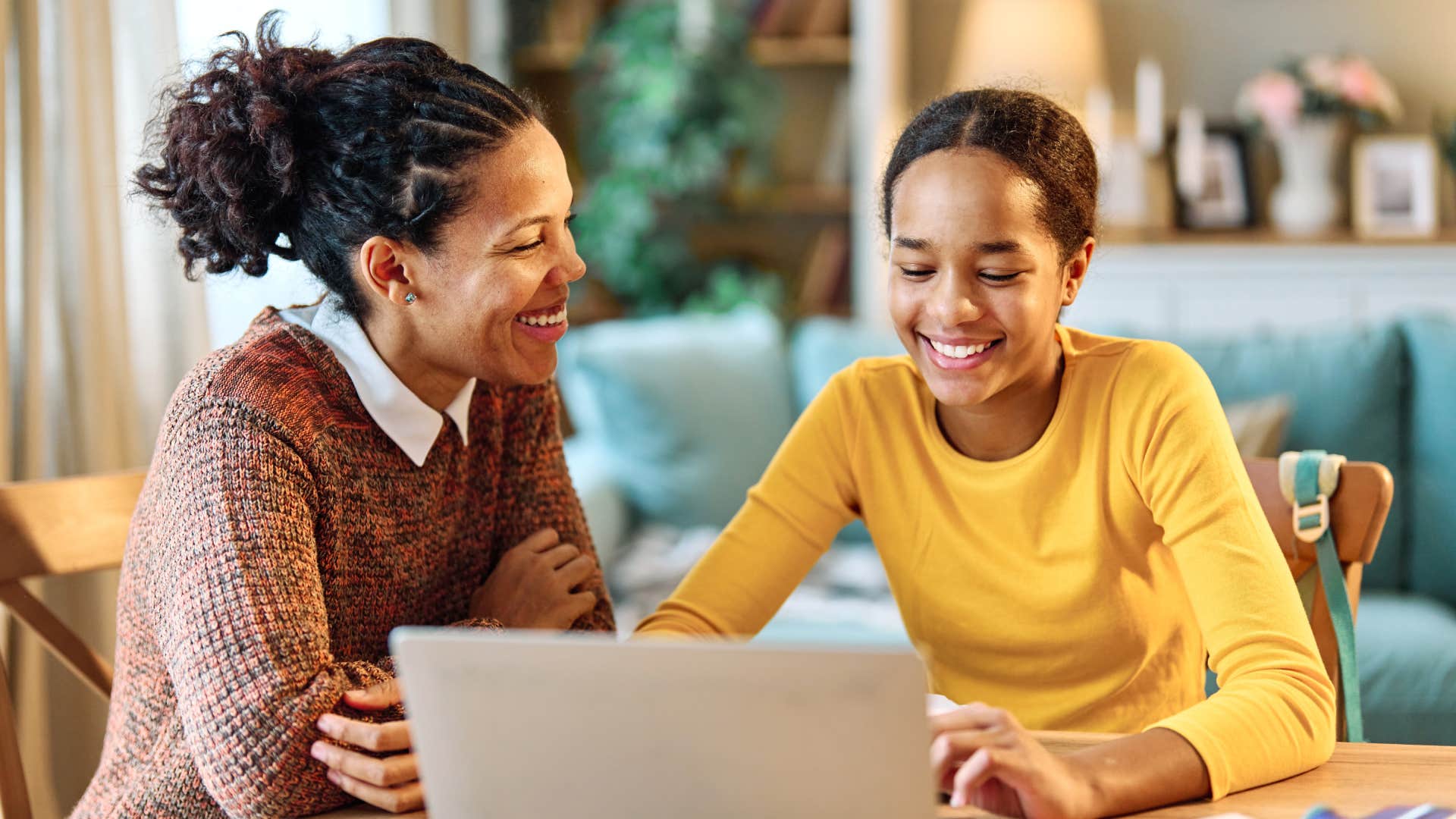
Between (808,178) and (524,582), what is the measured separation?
10.5ft

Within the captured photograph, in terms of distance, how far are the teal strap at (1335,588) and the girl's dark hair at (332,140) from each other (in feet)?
2.57

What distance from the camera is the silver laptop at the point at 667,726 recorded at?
65 cm

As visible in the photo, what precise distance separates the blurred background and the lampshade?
0.03 ft

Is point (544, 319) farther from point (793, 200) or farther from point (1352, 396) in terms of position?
point (793, 200)

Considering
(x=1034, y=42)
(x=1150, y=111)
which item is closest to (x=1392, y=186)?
(x=1150, y=111)

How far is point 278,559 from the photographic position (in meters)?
1.01

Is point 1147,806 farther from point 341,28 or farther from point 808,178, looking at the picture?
point 808,178

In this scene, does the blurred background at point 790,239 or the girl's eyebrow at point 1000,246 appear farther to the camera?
the blurred background at point 790,239

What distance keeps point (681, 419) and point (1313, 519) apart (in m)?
1.71

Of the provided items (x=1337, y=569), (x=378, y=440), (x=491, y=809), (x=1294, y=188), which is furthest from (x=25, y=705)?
(x=1294, y=188)

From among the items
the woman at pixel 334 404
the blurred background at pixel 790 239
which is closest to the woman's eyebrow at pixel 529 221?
the woman at pixel 334 404

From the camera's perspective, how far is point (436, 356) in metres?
1.21

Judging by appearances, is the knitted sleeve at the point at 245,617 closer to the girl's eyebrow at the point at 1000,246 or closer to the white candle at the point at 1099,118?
the girl's eyebrow at the point at 1000,246

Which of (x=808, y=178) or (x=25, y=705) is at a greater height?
(x=808, y=178)
